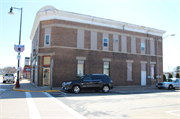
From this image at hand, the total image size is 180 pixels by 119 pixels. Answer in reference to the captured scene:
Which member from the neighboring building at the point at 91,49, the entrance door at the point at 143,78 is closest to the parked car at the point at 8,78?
the neighboring building at the point at 91,49

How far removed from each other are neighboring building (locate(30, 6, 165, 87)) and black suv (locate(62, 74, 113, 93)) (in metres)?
3.28

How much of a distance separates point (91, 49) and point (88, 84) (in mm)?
7157

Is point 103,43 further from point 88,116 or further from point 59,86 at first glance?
point 88,116

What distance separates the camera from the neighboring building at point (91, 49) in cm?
1895

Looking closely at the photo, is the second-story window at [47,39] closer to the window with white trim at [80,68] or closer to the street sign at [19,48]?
the street sign at [19,48]

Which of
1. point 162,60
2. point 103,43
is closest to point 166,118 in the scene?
point 103,43

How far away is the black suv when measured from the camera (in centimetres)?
1431

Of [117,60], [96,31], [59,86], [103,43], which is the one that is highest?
[96,31]

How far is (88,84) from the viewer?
14836mm

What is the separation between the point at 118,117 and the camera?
259 inches

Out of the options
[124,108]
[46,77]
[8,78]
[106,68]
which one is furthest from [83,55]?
[8,78]

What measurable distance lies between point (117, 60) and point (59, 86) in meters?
9.22

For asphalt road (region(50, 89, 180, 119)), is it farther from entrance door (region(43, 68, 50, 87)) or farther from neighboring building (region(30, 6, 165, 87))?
entrance door (region(43, 68, 50, 87))

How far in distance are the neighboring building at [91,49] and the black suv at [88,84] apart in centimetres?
328
